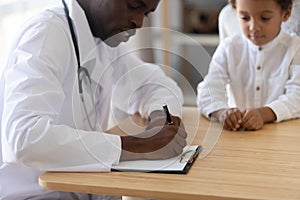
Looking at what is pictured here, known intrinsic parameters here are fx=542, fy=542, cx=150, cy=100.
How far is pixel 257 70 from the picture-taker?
1708 millimetres

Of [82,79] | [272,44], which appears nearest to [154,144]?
[82,79]

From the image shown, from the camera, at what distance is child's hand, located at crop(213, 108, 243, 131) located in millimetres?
1437

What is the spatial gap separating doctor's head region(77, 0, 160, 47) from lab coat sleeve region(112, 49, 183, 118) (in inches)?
7.4

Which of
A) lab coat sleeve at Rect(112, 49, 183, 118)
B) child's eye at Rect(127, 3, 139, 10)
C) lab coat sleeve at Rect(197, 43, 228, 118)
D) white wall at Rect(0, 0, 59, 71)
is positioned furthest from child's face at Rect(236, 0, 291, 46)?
white wall at Rect(0, 0, 59, 71)

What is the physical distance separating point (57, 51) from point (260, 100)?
72 cm

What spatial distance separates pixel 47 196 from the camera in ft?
4.37

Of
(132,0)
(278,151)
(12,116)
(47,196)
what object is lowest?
(47,196)

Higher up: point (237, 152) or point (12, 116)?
point (12, 116)

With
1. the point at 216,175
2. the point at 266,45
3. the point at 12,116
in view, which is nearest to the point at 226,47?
the point at 266,45

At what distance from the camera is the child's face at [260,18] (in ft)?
5.21

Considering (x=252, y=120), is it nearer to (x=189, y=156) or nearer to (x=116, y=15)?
(x=189, y=156)

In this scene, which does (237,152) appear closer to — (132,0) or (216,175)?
(216,175)


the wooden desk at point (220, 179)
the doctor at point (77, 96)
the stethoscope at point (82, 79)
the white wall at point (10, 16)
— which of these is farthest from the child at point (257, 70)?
the white wall at point (10, 16)

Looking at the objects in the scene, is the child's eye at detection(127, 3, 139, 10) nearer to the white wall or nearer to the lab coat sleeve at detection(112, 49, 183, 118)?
the lab coat sleeve at detection(112, 49, 183, 118)
